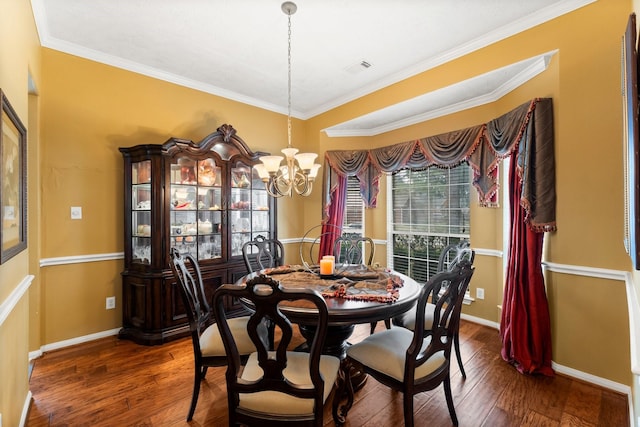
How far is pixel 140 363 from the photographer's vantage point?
8.42 feet

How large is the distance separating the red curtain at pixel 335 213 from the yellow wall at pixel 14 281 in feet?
10.2

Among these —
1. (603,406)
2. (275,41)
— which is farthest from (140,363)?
(603,406)

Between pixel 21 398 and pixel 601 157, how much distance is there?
4083 millimetres

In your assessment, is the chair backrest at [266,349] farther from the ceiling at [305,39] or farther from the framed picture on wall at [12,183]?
the ceiling at [305,39]

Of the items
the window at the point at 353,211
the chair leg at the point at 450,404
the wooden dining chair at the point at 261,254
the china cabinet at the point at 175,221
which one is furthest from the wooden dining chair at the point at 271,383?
the window at the point at 353,211

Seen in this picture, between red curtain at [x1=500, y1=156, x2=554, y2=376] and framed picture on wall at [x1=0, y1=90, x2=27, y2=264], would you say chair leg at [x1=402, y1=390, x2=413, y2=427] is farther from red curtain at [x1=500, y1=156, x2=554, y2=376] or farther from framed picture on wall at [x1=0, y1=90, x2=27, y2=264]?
framed picture on wall at [x1=0, y1=90, x2=27, y2=264]

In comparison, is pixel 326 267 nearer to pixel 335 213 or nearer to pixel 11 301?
pixel 11 301

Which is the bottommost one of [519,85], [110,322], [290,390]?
[110,322]

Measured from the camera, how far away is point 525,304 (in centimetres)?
248

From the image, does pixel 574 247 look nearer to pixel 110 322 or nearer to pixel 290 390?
pixel 290 390

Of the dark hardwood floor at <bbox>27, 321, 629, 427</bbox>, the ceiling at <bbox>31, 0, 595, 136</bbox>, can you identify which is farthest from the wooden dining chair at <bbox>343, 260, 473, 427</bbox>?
the ceiling at <bbox>31, 0, 595, 136</bbox>

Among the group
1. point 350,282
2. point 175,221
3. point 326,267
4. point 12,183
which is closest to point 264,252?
point 175,221

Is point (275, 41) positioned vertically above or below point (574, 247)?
above

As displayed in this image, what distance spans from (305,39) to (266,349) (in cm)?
261
